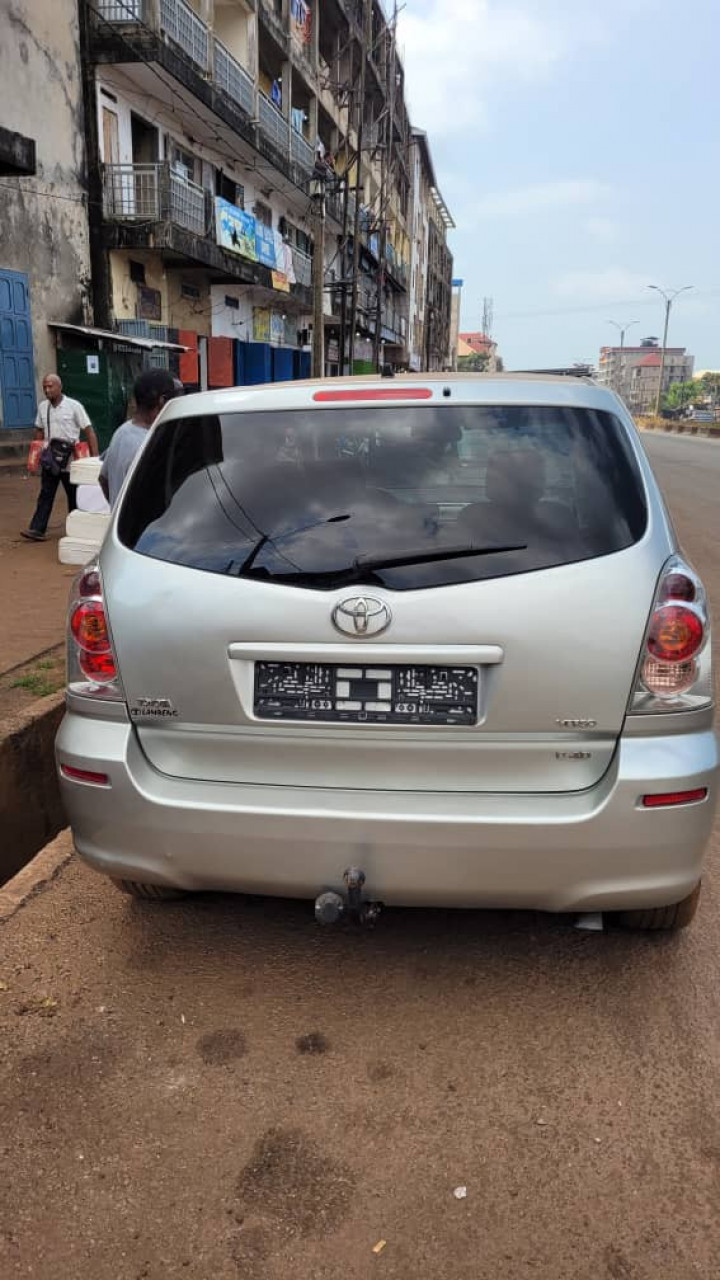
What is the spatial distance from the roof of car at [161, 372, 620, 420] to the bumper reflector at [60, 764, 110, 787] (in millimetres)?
1074

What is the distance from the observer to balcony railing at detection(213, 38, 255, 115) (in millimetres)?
22344

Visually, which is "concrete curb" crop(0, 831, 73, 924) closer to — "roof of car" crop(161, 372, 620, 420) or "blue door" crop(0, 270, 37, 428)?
"roof of car" crop(161, 372, 620, 420)

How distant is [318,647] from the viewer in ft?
7.48

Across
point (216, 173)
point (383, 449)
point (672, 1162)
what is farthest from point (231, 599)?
point (216, 173)

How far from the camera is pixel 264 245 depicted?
1024 inches

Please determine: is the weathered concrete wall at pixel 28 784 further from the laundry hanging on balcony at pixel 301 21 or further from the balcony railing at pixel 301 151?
the laundry hanging on balcony at pixel 301 21

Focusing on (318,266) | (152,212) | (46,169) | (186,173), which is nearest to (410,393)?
(46,169)

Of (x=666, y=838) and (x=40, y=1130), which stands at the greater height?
(x=666, y=838)

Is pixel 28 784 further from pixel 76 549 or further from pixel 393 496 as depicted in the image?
pixel 76 549

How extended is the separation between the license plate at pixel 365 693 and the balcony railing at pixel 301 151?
29.8 meters

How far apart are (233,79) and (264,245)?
13.4 ft

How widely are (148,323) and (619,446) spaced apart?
2015 cm

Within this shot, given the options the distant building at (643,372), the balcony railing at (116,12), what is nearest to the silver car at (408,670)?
the balcony railing at (116,12)

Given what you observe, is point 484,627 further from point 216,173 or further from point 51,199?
point 216,173
